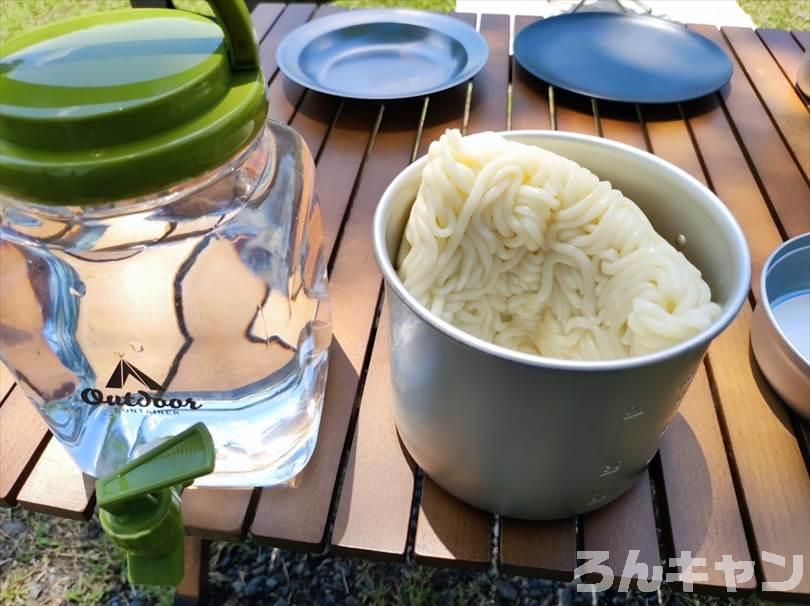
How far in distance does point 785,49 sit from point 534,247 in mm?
941

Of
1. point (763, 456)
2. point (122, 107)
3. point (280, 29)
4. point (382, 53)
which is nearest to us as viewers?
point (122, 107)

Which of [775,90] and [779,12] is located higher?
[775,90]

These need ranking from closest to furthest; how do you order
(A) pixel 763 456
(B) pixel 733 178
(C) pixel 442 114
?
(A) pixel 763 456 → (B) pixel 733 178 → (C) pixel 442 114

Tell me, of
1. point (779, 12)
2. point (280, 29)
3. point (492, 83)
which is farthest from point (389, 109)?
point (779, 12)

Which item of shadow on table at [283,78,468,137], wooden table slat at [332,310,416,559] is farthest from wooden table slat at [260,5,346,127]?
wooden table slat at [332,310,416,559]

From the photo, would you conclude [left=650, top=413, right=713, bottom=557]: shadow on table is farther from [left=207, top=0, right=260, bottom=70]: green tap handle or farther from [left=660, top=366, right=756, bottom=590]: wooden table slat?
[left=207, top=0, right=260, bottom=70]: green tap handle

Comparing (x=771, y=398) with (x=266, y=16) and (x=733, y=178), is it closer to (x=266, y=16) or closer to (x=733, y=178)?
(x=733, y=178)

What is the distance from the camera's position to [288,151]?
0.56 metres

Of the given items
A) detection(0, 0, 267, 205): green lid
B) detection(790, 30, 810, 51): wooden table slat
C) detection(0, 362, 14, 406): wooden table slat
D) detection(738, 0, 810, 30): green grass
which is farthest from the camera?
detection(738, 0, 810, 30): green grass

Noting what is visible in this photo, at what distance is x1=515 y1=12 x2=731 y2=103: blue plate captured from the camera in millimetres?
975

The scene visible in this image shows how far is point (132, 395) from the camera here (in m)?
0.49

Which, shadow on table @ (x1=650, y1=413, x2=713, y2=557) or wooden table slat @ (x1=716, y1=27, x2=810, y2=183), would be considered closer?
shadow on table @ (x1=650, y1=413, x2=713, y2=557)

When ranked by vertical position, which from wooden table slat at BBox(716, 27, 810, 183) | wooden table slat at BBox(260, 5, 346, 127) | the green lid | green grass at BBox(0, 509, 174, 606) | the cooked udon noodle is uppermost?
the green lid

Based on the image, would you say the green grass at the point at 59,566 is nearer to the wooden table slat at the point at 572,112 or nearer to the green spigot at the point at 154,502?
the green spigot at the point at 154,502
